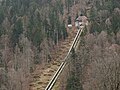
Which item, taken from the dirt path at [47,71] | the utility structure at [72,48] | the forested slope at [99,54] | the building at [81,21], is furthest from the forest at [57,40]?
the utility structure at [72,48]

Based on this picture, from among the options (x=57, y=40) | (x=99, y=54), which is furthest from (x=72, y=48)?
(x=57, y=40)

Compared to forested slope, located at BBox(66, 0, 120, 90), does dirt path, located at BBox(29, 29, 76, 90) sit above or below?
below

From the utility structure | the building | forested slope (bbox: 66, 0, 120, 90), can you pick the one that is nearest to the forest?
forested slope (bbox: 66, 0, 120, 90)

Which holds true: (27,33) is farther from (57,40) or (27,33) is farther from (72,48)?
(72,48)

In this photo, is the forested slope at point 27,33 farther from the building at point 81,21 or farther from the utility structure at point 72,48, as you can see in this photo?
the utility structure at point 72,48

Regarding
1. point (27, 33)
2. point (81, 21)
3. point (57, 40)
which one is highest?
point (81, 21)

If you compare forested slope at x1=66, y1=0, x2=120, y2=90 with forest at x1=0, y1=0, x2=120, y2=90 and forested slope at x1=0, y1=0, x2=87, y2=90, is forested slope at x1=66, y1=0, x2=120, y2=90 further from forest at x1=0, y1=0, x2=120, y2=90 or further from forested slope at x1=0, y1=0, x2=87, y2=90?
forested slope at x1=0, y1=0, x2=87, y2=90

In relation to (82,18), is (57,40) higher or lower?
lower

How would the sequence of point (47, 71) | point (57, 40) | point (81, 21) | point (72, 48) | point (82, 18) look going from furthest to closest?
point (81, 21)
point (82, 18)
point (57, 40)
point (47, 71)
point (72, 48)

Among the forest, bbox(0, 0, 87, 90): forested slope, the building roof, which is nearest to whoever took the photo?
the forest

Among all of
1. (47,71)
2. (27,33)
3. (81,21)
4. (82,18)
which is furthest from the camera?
(81,21)

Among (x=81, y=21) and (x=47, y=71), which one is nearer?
(x=47, y=71)

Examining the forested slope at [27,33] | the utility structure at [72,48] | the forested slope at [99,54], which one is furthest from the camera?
the forested slope at [27,33]
